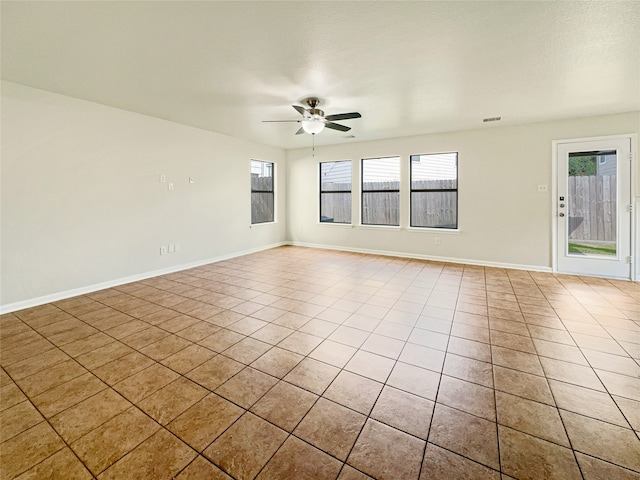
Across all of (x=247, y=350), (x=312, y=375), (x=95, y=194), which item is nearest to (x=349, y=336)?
(x=312, y=375)

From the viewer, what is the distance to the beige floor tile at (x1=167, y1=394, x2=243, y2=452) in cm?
157

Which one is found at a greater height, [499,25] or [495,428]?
[499,25]

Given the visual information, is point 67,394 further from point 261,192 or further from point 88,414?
point 261,192

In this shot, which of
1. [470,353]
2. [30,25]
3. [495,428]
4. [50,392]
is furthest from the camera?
[470,353]

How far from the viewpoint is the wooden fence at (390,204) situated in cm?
586

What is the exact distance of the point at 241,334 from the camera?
9.06 feet

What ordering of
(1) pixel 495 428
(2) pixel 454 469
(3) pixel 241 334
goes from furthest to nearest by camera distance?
(3) pixel 241 334 < (1) pixel 495 428 < (2) pixel 454 469

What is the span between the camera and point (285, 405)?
1.82 metres

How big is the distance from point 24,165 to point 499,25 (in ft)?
16.3

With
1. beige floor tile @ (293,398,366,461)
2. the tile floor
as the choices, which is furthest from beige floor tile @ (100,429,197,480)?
beige floor tile @ (293,398,366,461)

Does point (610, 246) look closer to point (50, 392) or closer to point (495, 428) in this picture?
point (495, 428)

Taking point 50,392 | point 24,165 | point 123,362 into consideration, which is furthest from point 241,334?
point 24,165

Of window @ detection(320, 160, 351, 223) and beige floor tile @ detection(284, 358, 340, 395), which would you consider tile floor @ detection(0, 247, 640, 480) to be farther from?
window @ detection(320, 160, 351, 223)

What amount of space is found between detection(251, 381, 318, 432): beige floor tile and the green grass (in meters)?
5.11
